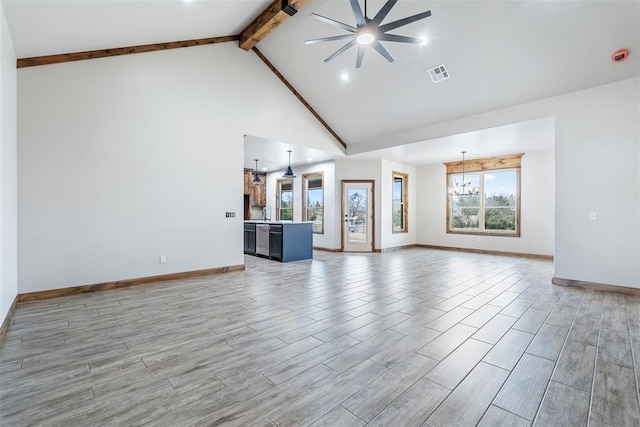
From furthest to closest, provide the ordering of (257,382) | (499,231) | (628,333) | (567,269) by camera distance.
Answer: (499,231)
(567,269)
(628,333)
(257,382)

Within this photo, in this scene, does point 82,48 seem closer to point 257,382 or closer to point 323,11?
point 323,11

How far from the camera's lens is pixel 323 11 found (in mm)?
4742

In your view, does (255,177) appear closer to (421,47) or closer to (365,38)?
(421,47)

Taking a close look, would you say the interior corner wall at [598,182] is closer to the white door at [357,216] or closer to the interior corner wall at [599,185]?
the interior corner wall at [599,185]

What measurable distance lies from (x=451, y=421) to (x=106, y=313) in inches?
141

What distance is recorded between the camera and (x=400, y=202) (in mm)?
9633

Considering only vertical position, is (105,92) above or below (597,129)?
above

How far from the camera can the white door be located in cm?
862

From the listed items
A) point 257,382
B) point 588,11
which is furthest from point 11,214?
point 588,11

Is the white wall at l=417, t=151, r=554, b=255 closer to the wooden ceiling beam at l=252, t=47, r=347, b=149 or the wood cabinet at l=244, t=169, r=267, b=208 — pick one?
the wooden ceiling beam at l=252, t=47, r=347, b=149

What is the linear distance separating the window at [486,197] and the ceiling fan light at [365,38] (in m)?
6.19

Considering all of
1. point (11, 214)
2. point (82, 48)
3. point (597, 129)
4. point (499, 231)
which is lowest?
point (499, 231)

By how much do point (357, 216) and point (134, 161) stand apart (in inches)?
233

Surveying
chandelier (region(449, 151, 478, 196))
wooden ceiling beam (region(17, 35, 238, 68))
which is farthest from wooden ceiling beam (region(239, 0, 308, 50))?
chandelier (region(449, 151, 478, 196))
